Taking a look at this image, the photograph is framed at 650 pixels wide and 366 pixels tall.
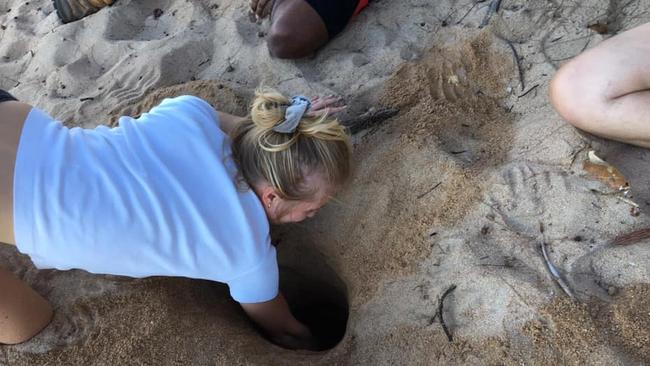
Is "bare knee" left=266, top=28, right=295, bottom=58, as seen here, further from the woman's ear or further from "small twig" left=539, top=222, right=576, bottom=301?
"small twig" left=539, top=222, right=576, bottom=301

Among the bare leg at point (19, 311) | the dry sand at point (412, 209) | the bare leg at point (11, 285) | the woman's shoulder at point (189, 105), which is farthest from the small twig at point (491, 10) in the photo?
the bare leg at point (19, 311)

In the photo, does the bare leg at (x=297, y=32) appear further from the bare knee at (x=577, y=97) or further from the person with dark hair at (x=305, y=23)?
the bare knee at (x=577, y=97)

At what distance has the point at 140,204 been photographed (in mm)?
1367

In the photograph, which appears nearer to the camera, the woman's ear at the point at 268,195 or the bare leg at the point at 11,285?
the bare leg at the point at 11,285

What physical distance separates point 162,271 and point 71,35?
148cm

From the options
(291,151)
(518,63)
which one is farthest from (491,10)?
(291,151)

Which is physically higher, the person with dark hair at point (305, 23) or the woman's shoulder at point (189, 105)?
the woman's shoulder at point (189, 105)

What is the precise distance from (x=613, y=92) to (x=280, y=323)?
1.20 meters

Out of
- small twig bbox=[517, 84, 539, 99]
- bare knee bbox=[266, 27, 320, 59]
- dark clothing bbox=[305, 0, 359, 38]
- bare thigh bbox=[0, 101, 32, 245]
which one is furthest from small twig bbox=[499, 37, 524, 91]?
bare thigh bbox=[0, 101, 32, 245]

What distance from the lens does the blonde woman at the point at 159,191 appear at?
1335 millimetres

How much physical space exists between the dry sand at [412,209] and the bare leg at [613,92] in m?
0.07

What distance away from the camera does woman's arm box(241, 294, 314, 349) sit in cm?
161

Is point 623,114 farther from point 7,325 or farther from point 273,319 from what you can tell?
point 7,325

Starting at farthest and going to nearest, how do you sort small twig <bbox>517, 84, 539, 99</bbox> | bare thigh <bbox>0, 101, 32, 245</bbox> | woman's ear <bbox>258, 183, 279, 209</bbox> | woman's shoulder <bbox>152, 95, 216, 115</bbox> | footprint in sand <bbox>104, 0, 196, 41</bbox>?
footprint in sand <bbox>104, 0, 196, 41</bbox>
small twig <bbox>517, 84, 539, 99</bbox>
woman's shoulder <bbox>152, 95, 216, 115</bbox>
woman's ear <bbox>258, 183, 279, 209</bbox>
bare thigh <bbox>0, 101, 32, 245</bbox>
